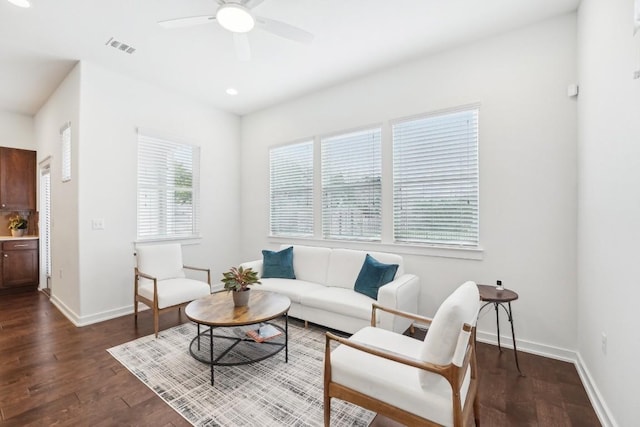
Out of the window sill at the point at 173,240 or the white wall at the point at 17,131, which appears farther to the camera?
the white wall at the point at 17,131

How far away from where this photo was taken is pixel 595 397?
6.94 ft

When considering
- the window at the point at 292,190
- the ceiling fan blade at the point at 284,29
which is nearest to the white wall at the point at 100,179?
the window at the point at 292,190

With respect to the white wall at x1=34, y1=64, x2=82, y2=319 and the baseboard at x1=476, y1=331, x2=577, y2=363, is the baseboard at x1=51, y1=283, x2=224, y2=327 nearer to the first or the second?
the white wall at x1=34, y1=64, x2=82, y2=319

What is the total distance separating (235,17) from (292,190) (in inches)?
112

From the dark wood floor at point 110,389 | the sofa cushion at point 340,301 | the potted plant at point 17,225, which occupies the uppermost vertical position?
the potted plant at point 17,225

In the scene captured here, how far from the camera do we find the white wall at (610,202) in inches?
65.0

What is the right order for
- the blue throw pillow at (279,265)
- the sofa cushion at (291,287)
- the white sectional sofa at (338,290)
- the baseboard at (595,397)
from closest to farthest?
the baseboard at (595,397) < the white sectional sofa at (338,290) < the sofa cushion at (291,287) < the blue throw pillow at (279,265)

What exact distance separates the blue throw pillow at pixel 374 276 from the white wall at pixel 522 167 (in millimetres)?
533

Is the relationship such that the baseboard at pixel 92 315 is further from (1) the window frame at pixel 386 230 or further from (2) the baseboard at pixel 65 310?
(1) the window frame at pixel 386 230

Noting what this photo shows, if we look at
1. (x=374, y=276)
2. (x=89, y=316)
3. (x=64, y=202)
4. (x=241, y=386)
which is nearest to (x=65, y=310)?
(x=89, y=316)

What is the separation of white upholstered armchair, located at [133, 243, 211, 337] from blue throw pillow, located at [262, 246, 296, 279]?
2.50ft

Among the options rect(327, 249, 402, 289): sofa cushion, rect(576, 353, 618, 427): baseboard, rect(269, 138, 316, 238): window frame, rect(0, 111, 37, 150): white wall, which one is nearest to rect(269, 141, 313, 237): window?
rect(269, 138, 316, 238): window frame

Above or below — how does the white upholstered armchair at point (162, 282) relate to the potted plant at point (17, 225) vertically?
below

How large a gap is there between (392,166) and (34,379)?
406 centimetres
